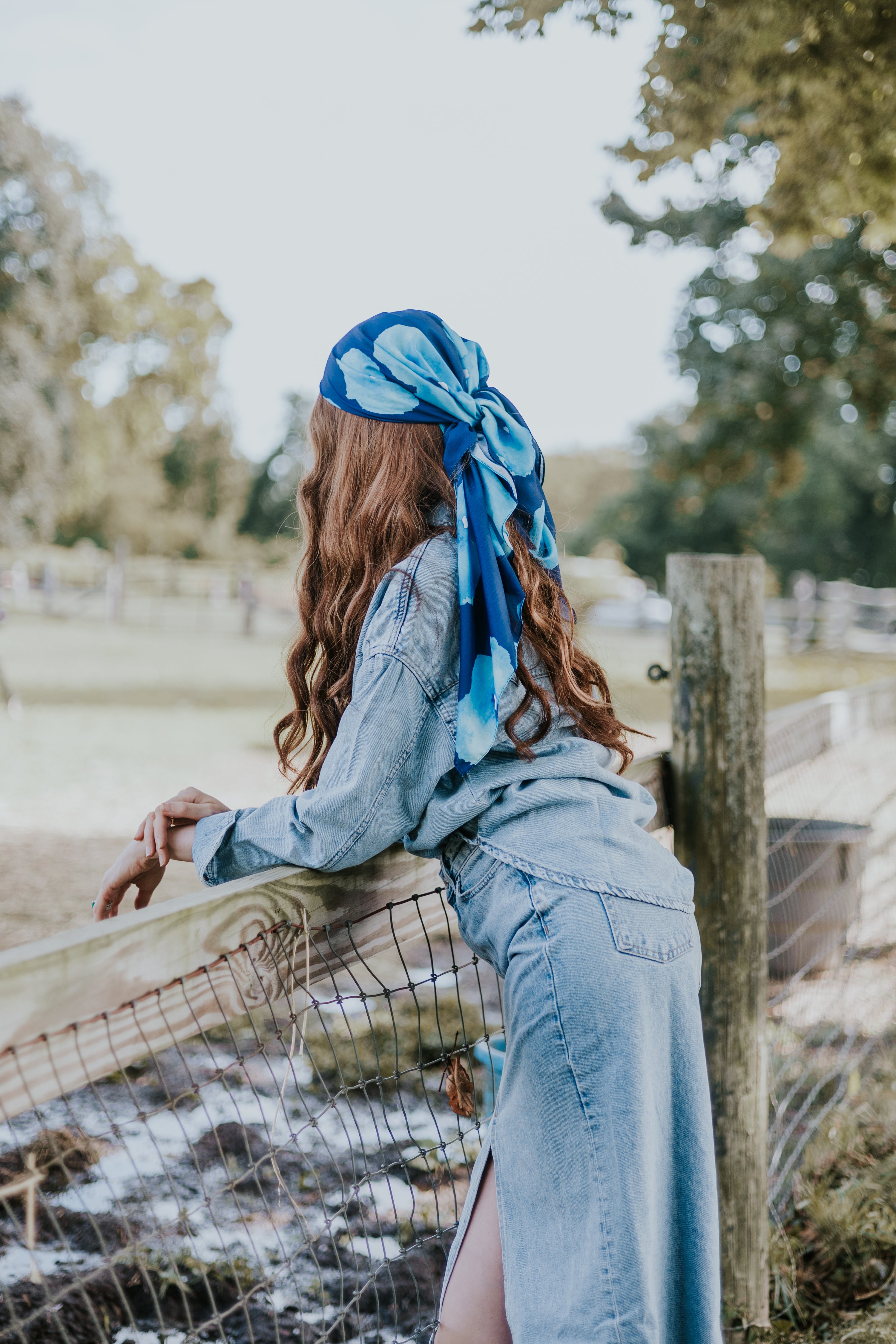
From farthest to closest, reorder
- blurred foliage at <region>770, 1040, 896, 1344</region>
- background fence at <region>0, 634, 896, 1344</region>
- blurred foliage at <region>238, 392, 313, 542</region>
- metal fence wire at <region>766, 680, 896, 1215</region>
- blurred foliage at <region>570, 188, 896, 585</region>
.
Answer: blurred foliage at <region>238, 392, 313, 542</region> < blurred foliage at <region>570, 188, 896, 585</region> < metal fence wire at <region>766, 680, 896, 1215</region> < blurred foliage at <region>770, 1040, 896, 1344</region> < background fence at <region>0, 634, 896, 1344</region>

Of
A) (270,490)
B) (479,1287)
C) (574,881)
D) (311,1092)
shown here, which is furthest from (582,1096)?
(270,490)

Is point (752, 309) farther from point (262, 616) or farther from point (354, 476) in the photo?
point (262, 616)

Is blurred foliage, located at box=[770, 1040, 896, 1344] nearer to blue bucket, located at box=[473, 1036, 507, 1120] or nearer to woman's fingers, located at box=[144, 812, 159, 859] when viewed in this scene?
blue bucket, located at box=[473, 1036, 507, 1120]

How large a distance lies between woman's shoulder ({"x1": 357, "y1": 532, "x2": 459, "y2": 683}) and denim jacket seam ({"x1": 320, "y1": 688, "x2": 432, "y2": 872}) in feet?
0.28

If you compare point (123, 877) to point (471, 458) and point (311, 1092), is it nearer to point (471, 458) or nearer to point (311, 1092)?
point (471, 458)

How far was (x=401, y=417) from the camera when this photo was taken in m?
1.43

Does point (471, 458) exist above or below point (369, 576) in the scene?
above

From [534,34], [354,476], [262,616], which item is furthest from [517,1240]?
[262,616]

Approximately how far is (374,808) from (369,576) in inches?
13.7

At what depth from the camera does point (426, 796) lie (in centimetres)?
131

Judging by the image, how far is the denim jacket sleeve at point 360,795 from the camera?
4.02 feet

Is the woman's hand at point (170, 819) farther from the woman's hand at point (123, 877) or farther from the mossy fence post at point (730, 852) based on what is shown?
the mossy fence post at point (730, 852)

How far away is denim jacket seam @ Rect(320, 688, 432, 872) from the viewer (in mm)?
1241

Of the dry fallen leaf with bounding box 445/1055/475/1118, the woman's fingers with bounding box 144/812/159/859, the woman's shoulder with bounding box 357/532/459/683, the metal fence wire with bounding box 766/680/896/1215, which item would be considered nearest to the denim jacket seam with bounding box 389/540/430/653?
the woman's shoulder with bounding box 357/532/459/683
